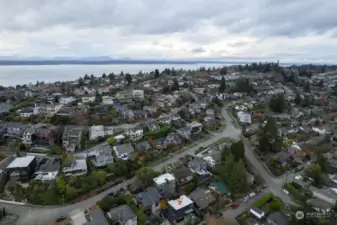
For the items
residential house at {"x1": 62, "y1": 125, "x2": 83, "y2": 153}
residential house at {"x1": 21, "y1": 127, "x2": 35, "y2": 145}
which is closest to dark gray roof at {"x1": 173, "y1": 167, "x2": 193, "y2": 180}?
residential house at {"x1": 62, "y1": 125, "x2": 83, "y2": 153}

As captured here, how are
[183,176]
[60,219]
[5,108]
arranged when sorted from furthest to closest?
[5,108] → [183,176] → [60,219]

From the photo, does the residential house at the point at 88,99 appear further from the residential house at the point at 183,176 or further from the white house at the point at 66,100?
the residential house at the point at 183,176

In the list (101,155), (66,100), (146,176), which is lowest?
(146,176)

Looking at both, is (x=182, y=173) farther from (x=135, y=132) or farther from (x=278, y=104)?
(x=278, y=104)

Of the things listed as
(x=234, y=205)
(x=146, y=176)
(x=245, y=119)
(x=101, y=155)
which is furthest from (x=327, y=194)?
(x=101, y=155)

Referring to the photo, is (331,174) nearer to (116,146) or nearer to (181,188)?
(181,188)

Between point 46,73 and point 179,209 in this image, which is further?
point 46,73

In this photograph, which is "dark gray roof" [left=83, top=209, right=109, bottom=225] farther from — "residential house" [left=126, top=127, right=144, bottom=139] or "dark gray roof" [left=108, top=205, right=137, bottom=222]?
"residential house" [left=126, top=127, right=144, bottom=139]
